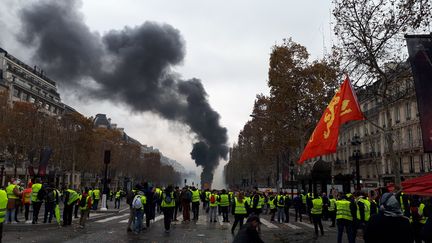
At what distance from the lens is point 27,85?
66.6 m

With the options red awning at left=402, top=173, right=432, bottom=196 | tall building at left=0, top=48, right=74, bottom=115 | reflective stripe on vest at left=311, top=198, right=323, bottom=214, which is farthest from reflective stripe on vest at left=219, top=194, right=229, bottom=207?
tall building at left=0, top=48, right=74, bottom=115

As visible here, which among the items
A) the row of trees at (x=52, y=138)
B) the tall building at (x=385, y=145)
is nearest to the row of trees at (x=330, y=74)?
the tall building at (x=385, y=145)

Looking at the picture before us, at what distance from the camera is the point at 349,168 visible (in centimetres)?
5831

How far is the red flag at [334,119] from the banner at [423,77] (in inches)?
58.7

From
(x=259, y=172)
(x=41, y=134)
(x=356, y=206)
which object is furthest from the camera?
(x=259, y=172)

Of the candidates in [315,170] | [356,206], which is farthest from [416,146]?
[356,206]

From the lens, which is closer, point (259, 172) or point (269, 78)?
point (269, 78)

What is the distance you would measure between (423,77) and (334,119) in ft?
8.06

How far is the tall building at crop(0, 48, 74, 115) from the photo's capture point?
5934 centimetres

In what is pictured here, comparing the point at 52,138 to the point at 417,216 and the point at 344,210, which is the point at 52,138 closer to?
the point at 344,210

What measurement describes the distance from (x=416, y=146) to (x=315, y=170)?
24215 millimetres

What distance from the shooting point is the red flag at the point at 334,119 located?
383 inches

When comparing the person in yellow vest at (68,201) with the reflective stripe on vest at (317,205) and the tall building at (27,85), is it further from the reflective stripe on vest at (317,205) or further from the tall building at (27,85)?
the tall building at (27,85)

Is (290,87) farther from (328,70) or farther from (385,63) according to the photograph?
(385,63)
